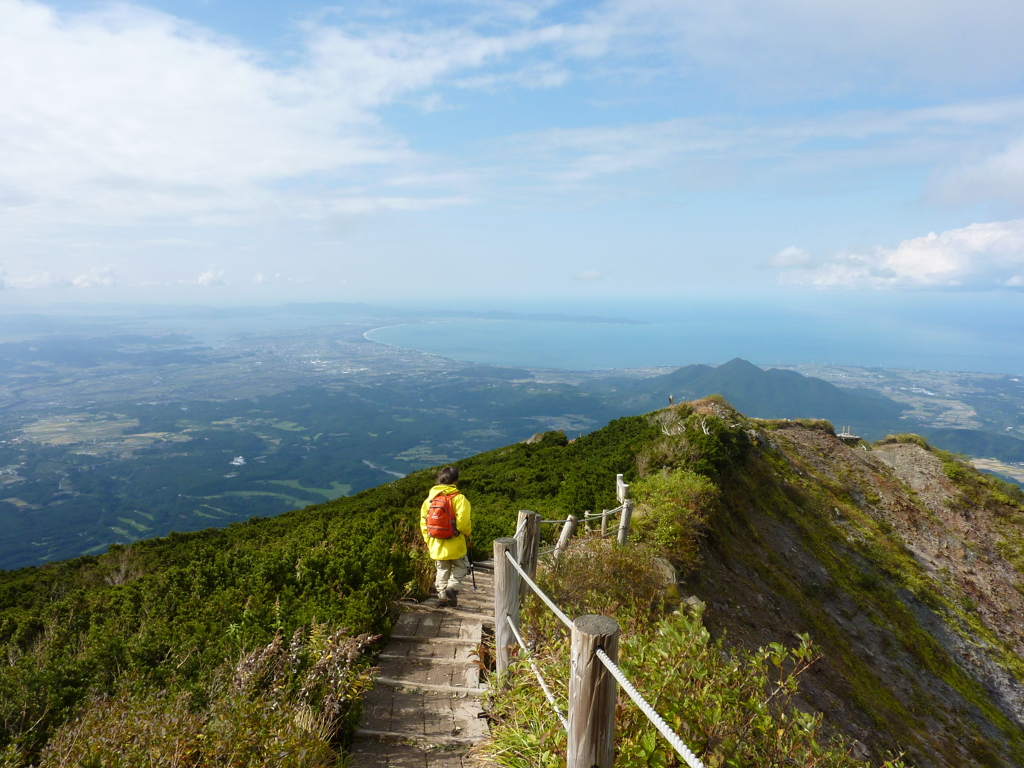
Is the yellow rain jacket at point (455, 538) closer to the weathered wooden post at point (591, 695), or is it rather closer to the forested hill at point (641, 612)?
the forested hill at point (641, 612)

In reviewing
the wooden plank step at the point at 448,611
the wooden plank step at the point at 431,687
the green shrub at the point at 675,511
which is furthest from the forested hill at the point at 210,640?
the green shrub at the point at 675,511

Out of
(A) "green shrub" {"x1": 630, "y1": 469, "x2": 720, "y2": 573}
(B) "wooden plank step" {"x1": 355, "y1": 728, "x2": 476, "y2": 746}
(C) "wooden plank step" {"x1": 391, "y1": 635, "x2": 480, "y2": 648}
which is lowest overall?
(A) "green shrub" {"x1": 630, "y1": 469, "x2": 720, "y2": 573}

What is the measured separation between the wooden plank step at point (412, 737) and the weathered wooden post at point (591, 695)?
6.83 ft

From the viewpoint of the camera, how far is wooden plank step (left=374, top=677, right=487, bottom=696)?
5113mm

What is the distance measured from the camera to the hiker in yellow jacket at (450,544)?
22.2 ft

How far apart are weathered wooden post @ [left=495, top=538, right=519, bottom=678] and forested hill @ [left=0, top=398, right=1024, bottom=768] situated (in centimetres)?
22

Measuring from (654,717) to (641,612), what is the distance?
3301 millimetres

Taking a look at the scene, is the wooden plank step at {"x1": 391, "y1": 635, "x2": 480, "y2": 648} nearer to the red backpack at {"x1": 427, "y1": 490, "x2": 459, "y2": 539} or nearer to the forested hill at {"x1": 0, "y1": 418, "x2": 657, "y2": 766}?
the forested hill at {"x1": 0, "y1": 418, "x2": 657, "y2": 766}

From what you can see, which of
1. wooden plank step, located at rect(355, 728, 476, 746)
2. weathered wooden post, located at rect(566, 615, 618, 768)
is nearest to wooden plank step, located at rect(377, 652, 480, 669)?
wooden plank step, located at rect(355, 728, 476, 746)

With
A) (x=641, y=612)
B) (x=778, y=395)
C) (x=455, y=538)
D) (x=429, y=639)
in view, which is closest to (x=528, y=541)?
(x=641, y=612)

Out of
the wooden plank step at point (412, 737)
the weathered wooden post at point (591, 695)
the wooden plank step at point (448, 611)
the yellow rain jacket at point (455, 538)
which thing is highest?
the weathered wooden post at point (591, 695)

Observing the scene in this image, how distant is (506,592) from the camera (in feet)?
15.2

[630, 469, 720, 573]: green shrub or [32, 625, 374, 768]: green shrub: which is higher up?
[32, 625, 374, 768]: green shrub

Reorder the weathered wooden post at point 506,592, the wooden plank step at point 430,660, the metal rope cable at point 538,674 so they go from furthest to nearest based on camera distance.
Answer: the wooden plank step at point 430,660 → the weathered wooden post at point 506,592 → the metal rope cable at point 538,674
